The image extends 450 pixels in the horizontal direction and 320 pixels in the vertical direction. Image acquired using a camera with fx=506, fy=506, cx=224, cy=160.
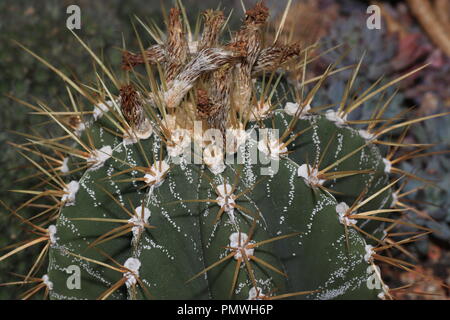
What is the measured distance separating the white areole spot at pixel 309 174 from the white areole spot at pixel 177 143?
0.26 m

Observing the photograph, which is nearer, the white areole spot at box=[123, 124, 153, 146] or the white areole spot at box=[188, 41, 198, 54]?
the white areole spot at box=[123, 124, 153, 146]

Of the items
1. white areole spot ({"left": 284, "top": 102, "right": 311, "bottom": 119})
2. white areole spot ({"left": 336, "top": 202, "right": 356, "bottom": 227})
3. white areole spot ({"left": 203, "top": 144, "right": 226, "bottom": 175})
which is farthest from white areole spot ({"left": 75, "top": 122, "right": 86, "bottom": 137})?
white areole spot ({"left": 336, "top": 202, "right": 356, "bottom": 227})

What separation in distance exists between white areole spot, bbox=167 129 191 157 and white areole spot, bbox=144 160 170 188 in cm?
4

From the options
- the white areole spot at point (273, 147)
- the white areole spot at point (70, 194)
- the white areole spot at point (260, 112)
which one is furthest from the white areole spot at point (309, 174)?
the white areole spot at point (70, 194)

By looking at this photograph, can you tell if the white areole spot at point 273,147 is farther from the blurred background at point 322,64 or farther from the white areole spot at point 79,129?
the blurred background at point 322,64

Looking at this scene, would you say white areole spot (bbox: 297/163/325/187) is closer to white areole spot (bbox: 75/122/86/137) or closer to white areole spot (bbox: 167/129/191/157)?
white areole spot (bbox: 167/129/191/157)

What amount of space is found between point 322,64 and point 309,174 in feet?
4.00

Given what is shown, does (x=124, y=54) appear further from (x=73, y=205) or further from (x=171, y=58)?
(x=73, y=205)

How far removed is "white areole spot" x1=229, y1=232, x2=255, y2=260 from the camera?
1.04 metres

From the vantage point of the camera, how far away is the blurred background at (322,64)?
1.92m

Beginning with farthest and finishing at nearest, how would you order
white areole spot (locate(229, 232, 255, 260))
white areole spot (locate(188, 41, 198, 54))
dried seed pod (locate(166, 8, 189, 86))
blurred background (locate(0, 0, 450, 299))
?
blurred background (locate(0, 0, 450, 299)) < white areole spot (locate(188, 41, 198, 54)) < dried seed pod (locate(166, 8, 189, 86)) < white areole spot (locate(229, 232, 255, 260))

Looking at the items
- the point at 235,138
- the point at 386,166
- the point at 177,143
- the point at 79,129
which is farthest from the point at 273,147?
the point at 79,129

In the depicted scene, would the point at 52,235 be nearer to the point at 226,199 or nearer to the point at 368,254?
the point at 226,199
